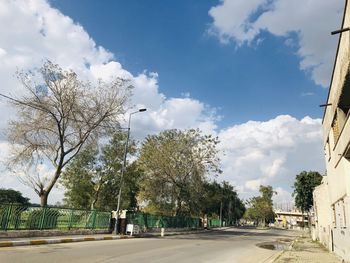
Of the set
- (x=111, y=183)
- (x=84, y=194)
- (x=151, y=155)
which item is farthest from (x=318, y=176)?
(x=84, y=194)

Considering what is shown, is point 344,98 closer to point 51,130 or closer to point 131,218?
point 51,130

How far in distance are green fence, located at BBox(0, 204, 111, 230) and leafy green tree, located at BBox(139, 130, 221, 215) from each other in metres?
17.7

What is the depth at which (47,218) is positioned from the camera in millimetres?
20422

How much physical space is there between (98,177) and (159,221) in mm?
12121

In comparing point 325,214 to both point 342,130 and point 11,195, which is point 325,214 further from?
point 11,195

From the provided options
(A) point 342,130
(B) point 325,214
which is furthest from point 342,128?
(B) point 325,214

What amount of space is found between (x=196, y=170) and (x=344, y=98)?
3193cm

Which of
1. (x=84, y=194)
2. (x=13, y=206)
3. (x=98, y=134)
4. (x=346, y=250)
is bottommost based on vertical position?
(x=346, y=250)

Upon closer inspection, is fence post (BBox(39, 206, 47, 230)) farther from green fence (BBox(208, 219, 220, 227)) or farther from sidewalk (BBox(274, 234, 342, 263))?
green fence (BBox(208, 219, 220, 227))

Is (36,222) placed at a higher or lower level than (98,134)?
lower

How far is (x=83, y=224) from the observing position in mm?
24422

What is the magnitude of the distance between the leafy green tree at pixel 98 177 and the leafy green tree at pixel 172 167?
3302 millimetres

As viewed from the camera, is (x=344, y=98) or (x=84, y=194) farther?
(x=84, y=194)

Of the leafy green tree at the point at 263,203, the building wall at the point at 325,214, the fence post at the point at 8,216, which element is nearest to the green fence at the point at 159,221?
the fence post at the point at 8,216
